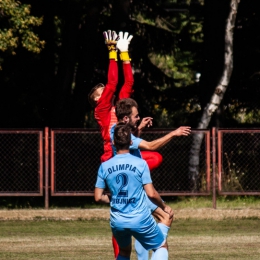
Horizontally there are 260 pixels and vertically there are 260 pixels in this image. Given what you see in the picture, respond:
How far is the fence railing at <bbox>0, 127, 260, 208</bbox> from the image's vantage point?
21953 millimetres

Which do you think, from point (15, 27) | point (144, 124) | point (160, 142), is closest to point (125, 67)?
point (144, 124)

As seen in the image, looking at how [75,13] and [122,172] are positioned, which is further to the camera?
[75,13]

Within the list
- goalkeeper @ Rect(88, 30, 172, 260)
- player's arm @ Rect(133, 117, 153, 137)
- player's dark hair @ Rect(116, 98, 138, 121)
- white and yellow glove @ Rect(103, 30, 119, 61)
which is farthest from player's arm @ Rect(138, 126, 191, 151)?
white and yellow glove @ Rect(103, 30, 119, 61)

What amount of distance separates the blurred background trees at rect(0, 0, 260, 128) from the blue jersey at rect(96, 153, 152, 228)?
610 inches

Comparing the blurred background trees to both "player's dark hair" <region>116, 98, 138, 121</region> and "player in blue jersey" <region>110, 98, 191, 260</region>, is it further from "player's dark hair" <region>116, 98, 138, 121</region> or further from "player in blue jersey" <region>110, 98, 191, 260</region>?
"player's dark hair" <region>116, 98, 138, 121</region>

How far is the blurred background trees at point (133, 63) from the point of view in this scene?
26.5 m

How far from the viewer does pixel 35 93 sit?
1088 inches

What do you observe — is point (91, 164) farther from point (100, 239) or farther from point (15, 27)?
point (100, 239)

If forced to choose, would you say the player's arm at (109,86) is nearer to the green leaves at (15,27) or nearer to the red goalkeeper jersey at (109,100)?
the red goalkeeper jersey at (109,100)

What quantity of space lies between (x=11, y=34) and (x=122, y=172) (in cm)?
1248

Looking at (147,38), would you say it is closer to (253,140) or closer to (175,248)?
(253,140)

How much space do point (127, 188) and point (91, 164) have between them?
1431 centimetres

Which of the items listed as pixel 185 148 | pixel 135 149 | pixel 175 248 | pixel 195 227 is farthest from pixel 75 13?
pixel 135 149

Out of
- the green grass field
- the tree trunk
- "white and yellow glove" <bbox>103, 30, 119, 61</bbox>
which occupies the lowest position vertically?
the green grass field
